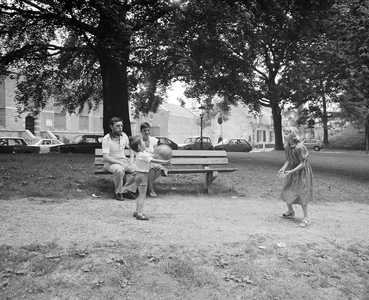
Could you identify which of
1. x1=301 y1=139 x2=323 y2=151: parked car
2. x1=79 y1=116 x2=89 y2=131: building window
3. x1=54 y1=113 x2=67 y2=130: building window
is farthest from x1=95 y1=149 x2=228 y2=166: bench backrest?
x1=79 y1=116 x2=89 y2=131: building window

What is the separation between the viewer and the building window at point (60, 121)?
140 ft

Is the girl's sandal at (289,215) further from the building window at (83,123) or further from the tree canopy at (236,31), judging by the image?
the building window at (83,123)

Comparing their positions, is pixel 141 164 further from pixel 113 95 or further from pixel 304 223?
pixel 113 95


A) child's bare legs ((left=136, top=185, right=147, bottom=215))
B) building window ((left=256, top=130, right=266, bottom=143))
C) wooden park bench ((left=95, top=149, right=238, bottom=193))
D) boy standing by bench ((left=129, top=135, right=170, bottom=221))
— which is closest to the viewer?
boy standing by bench ((left=129, top=135, right=170, bottom=221))

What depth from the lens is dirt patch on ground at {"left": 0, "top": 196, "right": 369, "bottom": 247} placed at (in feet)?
14.9

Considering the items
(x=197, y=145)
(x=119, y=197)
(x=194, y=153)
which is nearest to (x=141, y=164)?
(x=119, y=197)

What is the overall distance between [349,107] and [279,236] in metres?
32.5

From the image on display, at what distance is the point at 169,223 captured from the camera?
17.7 ft

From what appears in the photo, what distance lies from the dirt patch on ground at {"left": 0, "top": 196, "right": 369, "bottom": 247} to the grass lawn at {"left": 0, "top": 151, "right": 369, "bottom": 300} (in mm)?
15

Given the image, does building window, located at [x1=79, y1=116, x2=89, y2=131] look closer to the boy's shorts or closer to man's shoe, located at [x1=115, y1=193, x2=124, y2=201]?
man's shoe, located at [x1=115, y1=193, x2=124, y2=201]

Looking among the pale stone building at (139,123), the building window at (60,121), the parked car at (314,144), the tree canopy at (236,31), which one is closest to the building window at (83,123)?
the pale stone building at (139,123)

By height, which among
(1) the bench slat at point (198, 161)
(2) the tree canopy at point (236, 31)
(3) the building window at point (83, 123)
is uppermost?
(2) the tree canopy at point (236, 31)

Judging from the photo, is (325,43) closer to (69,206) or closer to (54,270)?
(69,206)

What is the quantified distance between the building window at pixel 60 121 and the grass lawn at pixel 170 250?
37152 mm
